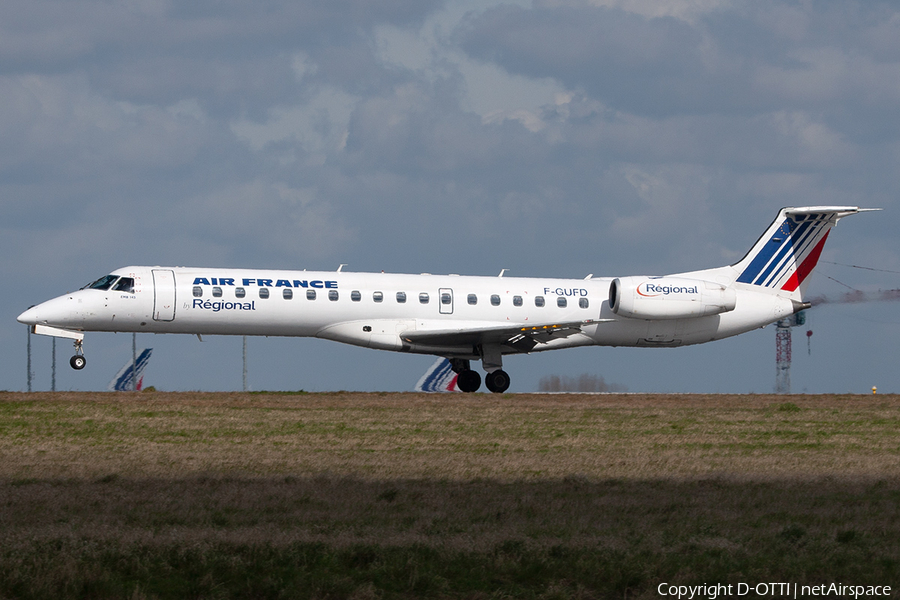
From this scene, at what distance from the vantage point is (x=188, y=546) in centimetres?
1095

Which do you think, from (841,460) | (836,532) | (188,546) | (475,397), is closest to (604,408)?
(475,397)

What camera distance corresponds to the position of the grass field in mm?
10414

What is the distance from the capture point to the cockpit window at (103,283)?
29062 millimetres

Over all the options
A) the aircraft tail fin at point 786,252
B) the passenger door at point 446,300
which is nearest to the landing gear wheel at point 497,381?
the passenger door at point 446,300

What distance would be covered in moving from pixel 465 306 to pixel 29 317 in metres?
12.2

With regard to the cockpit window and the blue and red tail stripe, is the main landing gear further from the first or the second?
the cockpit window

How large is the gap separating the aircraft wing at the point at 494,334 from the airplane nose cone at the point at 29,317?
32.7 feet

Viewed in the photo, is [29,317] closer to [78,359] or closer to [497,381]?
[78,359]

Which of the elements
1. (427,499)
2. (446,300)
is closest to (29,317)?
(446,300)

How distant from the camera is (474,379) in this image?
33.7 meters

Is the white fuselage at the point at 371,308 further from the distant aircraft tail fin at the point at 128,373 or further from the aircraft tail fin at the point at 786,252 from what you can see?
the distant aircraft tail fin at the point at 128,373

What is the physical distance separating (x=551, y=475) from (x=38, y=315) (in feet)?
56.8

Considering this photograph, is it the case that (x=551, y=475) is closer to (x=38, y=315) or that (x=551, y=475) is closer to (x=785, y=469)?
(x=785, y=469)

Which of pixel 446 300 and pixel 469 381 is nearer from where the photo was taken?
pixel 446 300
